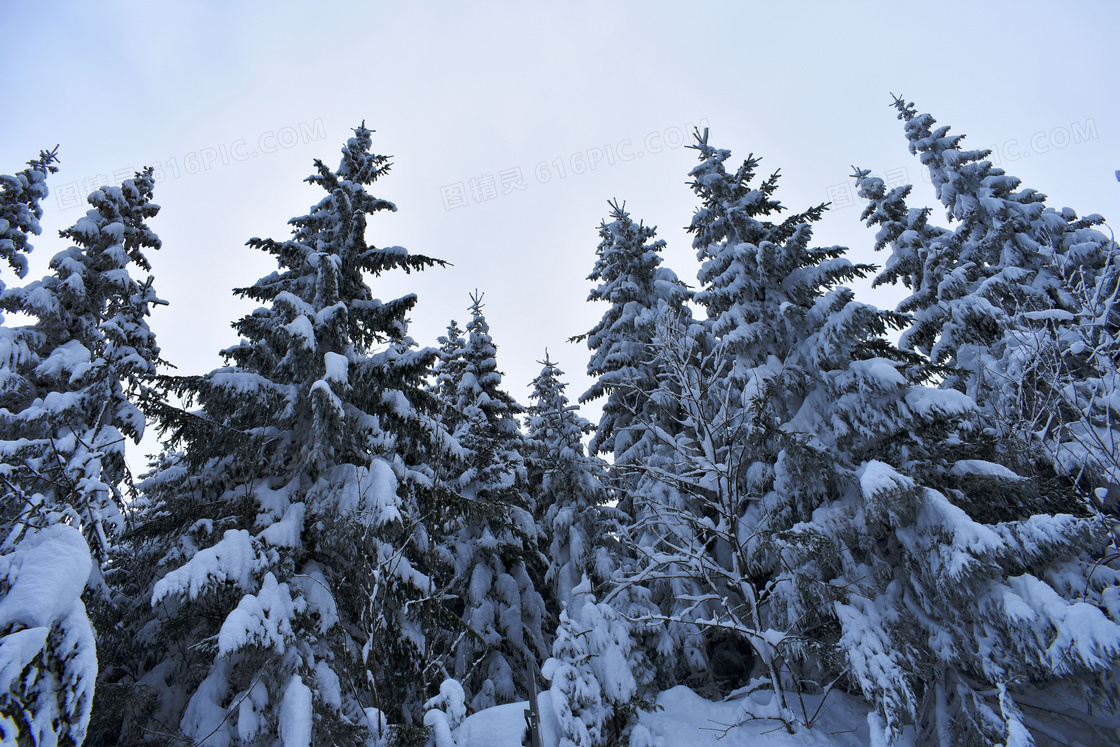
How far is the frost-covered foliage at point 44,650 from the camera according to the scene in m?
2.49

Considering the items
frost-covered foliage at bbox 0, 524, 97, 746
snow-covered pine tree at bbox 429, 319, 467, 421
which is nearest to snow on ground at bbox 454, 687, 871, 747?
frost-covered foliage at bbox 0, 524, 97, 746

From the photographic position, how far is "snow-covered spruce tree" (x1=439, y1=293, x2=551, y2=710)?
14445 mm

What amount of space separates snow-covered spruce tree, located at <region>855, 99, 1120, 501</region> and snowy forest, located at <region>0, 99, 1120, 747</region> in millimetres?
184

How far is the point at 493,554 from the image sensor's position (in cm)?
1623

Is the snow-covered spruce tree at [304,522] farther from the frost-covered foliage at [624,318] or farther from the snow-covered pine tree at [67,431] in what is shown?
→ the frost-covered foliage at [624,318]

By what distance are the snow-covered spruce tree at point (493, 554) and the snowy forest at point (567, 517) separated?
14 cm

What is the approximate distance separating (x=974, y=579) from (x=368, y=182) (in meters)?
14.5

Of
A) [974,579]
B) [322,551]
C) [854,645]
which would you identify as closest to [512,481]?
[322,551]

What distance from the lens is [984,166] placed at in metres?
18.4

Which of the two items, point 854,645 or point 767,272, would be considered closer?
point 854,645

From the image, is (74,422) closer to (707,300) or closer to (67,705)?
(67,705)

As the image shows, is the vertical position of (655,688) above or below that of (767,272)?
below

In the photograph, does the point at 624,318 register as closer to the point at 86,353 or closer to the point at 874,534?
the point at 874,534

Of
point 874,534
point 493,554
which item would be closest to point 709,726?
point 874,534
